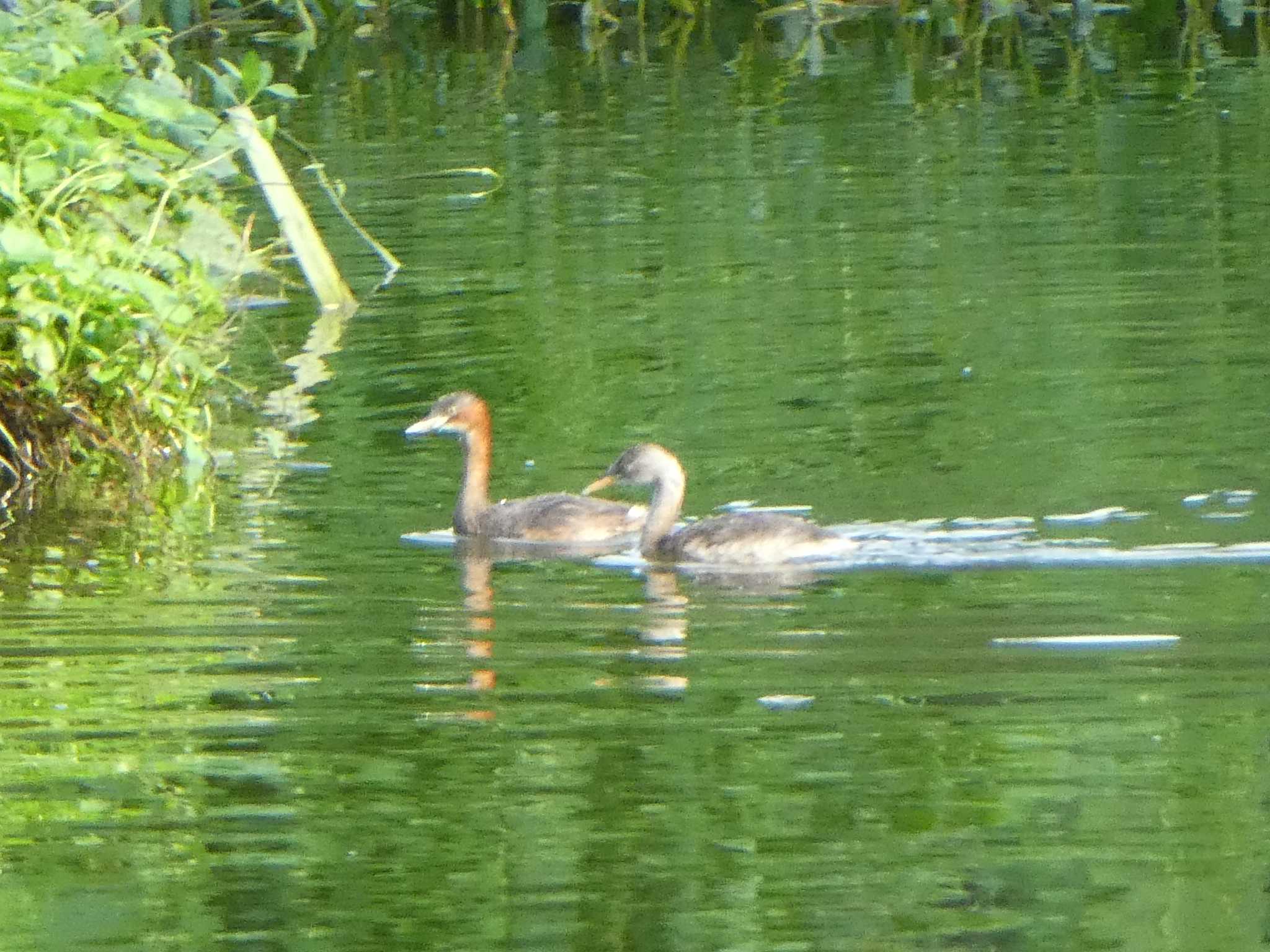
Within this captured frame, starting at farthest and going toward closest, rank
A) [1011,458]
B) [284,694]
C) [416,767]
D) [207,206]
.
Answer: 1. [207,206]
2. [1011,458]
3. [284,694]
4. [416,767]

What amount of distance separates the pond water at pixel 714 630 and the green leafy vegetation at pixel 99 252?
0.47m

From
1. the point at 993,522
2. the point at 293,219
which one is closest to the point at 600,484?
the point at 993,522

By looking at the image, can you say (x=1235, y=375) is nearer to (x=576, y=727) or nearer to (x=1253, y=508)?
(x=1253, y=508)

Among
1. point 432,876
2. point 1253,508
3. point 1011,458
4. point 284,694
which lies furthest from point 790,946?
point 1011,458

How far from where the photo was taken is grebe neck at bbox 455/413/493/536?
9.84 meters

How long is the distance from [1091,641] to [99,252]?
4189 mm

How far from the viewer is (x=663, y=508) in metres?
9.51

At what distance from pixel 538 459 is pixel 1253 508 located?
3.24m

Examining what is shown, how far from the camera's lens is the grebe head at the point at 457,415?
10445 millimetres

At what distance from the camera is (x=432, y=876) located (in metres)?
5.65

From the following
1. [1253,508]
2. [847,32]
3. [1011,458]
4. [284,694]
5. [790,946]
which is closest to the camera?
[790,946]

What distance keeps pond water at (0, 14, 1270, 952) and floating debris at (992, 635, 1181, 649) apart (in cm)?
2

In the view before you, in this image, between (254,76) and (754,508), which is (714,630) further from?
(254,76)

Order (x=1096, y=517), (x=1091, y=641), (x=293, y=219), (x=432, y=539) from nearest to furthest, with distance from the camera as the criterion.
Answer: (x=1091, y=641) → (x=1096, y=517) → (x=432, y=539) → (x=293, y=219)
